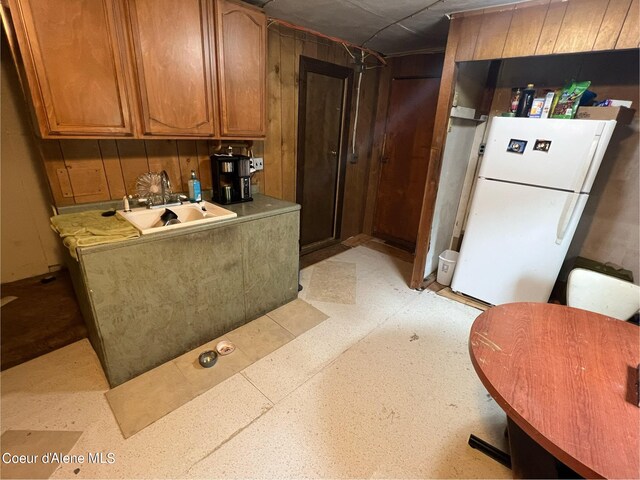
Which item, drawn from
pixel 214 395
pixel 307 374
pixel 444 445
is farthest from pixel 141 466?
→ pixel 444 445

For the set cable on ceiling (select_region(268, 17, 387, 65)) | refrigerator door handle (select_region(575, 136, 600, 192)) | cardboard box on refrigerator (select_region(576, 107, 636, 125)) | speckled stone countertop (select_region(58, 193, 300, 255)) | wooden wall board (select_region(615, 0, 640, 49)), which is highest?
cable on ceiling (select_region(268, 17, 387, 65))

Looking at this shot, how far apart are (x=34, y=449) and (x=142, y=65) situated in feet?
6.38

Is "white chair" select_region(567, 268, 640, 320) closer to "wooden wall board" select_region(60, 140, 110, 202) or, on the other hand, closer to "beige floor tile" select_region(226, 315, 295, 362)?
"beige floor tile" select_region(226, 315, 295, 362)

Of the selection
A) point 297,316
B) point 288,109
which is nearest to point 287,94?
point 288,109

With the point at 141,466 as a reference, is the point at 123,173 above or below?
above

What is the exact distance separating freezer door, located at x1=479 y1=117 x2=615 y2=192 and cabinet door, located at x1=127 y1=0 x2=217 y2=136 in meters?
2.04

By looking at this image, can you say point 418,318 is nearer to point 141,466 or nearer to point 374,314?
point 374,314

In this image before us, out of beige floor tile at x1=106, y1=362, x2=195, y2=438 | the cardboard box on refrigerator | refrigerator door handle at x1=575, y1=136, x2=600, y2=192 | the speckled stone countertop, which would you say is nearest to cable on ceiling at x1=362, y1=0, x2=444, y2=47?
the cardboard box on refrigerator

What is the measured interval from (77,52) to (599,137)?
2.90 m

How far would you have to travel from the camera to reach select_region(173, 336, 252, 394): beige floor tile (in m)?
1.70

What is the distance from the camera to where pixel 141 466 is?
1269 mm

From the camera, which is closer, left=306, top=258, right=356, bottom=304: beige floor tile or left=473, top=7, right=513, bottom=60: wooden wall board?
left=473, top=7, right=513, bottom=60: wooden wall board

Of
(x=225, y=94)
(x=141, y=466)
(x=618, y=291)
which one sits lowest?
(x=141, y=466)

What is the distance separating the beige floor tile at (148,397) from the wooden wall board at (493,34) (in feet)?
9.33
